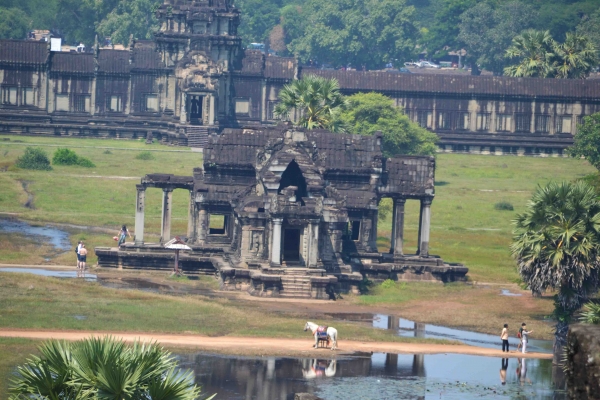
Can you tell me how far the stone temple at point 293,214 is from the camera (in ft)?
203

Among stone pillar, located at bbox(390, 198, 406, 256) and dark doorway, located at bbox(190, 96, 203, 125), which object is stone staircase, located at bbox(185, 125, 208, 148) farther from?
stone pillar, located at bbox(390, 198, 406, 256)

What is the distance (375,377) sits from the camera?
4556cm

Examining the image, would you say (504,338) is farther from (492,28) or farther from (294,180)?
(492,28)

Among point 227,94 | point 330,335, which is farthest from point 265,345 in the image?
point 227,94

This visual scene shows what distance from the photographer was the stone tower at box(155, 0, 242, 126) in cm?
11838

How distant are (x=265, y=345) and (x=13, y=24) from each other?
135 meters

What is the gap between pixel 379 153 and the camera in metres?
69.0

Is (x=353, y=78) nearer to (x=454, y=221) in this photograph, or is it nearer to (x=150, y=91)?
(x=150, y=91)

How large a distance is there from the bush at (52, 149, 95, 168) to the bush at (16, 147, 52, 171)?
150 cm

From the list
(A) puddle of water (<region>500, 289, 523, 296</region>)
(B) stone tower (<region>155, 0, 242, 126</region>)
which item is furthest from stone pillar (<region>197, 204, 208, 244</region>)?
(B) stone tower (<region>155, 0, 242, 126</region>)

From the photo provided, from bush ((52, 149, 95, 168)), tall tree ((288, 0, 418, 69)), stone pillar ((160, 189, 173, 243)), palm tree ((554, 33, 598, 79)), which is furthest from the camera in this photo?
tall tree ((288, 0, 418, 69))

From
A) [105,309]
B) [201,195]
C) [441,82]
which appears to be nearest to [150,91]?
[441,82]

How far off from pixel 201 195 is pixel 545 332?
1950 centimetres

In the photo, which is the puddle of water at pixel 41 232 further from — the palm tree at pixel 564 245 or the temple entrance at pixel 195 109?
the temple entrance at pixel 195 109
